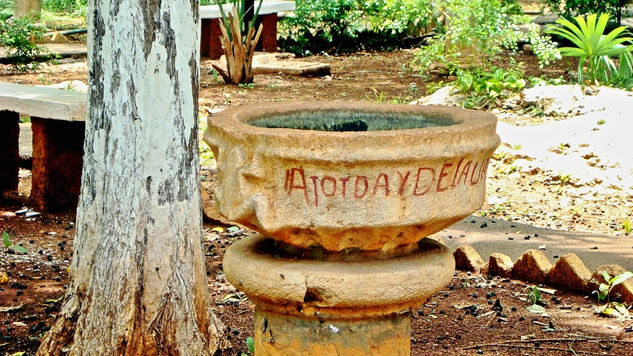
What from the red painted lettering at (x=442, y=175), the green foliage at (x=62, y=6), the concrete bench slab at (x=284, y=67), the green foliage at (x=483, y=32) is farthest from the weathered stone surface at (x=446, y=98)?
the green foliage at (x=62, y=6)

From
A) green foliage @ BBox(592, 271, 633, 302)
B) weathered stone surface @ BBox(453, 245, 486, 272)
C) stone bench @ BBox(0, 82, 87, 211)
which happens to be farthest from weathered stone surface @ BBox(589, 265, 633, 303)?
stone bench @ BBox(0, 82, 87, 211)

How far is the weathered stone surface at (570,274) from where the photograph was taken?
14.4 ft

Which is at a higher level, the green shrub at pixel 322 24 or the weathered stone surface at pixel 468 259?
the green shrub at pixel 322 24

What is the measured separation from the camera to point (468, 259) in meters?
4.90

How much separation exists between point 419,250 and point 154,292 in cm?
101

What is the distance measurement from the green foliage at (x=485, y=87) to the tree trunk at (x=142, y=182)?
6.19 meters

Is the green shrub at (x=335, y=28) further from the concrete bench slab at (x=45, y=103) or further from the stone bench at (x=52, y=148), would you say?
the stone bench at (x=52, y=148)

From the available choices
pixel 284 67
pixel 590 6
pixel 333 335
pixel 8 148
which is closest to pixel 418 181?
pixel 333 335

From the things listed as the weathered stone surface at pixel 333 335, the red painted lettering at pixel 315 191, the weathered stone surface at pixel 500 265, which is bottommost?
the weathered stone surface at pixel 500 265

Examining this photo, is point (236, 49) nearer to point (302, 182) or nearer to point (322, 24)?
point (322, 24)

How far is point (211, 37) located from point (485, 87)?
18.6 ft

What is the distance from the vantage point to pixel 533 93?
29.1ft

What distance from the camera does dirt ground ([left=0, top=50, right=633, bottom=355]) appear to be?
12.3 ft

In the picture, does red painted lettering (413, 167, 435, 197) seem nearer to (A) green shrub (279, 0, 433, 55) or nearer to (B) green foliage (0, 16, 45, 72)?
(B) green foliage (0, 16, 45, 72)
